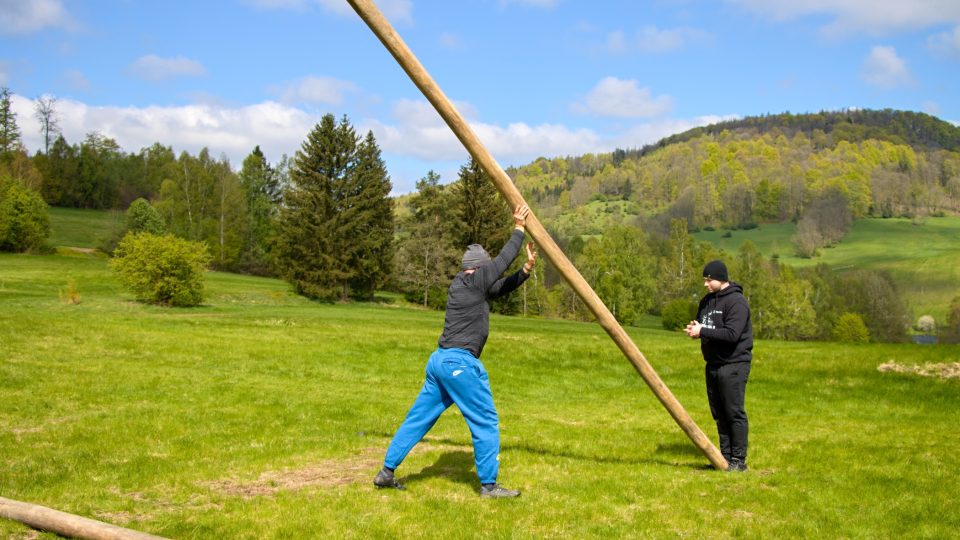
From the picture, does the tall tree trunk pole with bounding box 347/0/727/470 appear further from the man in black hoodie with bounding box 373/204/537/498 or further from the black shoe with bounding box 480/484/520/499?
the black shoe with bounding box 480/484/520/499

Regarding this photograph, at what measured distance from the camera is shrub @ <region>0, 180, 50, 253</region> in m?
68.5

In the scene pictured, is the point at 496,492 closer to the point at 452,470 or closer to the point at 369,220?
the point at 452,470

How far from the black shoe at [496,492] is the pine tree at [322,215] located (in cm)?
5900

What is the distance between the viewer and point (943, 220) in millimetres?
Answer: 176125

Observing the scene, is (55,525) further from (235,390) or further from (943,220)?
(943,220)

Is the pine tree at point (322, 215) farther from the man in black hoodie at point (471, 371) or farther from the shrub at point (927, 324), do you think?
the shrub at point (927, 324)

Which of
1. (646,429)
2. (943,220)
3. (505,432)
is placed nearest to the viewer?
(505,432)

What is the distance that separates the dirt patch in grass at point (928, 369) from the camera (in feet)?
59.7

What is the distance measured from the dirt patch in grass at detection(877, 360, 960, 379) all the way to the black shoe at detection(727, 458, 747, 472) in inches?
468

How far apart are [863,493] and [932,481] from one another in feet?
4.09

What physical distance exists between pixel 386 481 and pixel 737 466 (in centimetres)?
432

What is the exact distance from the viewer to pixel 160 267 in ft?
128

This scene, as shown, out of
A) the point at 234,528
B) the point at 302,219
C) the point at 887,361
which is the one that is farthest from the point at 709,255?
the point at 234,528

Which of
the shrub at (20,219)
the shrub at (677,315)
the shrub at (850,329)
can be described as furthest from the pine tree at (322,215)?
the shrub at (850,329)
